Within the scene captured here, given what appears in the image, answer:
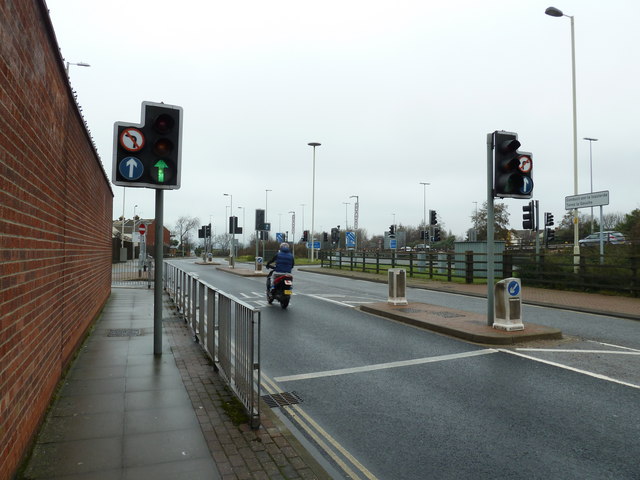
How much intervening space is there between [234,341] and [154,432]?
1.13 m

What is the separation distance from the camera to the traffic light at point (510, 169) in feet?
28.5

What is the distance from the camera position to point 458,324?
9.00 metres

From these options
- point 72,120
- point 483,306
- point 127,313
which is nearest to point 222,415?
point 72,120

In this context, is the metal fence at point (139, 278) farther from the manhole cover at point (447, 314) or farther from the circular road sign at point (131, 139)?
the circular road sign at point (131, 139)

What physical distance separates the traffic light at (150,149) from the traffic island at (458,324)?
5.56 metres

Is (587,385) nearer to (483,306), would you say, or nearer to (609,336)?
(609,336)

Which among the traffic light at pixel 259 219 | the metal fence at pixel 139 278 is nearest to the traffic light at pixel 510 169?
the metal fence at pixel 139 278

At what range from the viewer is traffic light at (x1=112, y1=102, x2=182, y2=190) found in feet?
19.5

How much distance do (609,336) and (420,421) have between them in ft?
19.7

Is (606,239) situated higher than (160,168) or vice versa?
(606,239)

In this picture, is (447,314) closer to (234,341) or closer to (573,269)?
(234,341)

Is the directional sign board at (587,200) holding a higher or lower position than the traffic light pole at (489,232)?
higher

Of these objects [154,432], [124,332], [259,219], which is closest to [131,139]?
[154,432]

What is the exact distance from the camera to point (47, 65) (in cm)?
420
